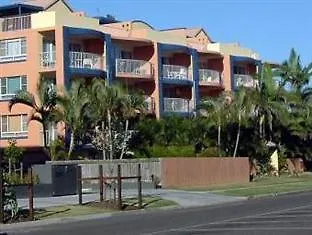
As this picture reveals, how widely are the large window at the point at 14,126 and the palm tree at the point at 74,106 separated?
756 cm

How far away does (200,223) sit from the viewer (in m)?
22.6

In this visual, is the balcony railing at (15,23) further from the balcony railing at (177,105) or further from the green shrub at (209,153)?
the green shrub at (209,153)

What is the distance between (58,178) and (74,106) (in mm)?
10753

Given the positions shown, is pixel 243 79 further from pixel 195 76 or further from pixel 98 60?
pixel 98 60

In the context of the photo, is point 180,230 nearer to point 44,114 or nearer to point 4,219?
point 4,219

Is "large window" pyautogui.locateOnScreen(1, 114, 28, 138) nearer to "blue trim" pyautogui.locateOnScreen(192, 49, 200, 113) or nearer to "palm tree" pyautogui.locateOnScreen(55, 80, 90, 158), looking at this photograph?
"palm tree" pyautogui.locateOnScreen(55, 80, 90, 158)

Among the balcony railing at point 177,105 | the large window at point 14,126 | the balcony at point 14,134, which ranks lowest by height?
the balcony at point 14,134

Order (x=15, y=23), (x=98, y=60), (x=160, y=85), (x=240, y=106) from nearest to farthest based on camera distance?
1. (x=240, y=106)
2. (x=15, y=23)
3. (x=98, y=60)
4. (x=160, y=85)

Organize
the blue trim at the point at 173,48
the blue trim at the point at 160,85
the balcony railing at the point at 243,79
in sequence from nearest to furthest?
the blue trim at the point at 160,85
the blue trim at the point at 173,48
the balcony railing at the point at 243,79

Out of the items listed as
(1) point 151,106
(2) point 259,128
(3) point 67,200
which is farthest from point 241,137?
(3) point 67,200

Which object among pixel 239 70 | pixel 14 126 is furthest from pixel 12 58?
pixel 239 70

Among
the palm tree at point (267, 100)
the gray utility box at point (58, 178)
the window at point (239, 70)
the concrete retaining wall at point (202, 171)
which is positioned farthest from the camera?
the window at point (239, 70)

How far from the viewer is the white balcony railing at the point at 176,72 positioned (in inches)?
2579

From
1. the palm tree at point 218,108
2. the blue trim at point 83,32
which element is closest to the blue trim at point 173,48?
the blue trim at point 83,32
